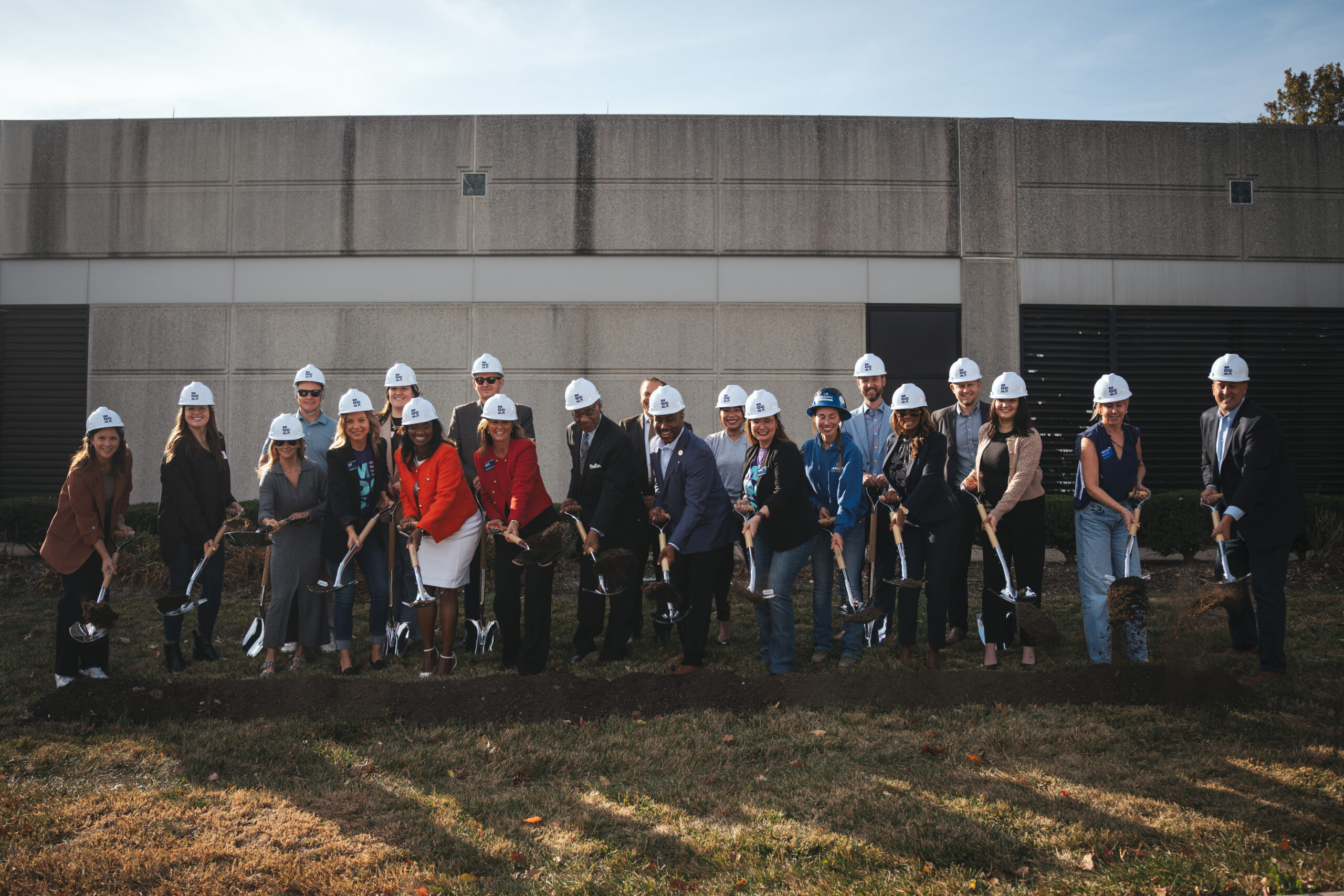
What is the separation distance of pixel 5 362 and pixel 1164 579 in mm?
15368

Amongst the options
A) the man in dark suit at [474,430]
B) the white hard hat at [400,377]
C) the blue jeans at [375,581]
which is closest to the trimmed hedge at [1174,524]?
the man in dark suit at [474,430]

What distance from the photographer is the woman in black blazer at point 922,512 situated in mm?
6094

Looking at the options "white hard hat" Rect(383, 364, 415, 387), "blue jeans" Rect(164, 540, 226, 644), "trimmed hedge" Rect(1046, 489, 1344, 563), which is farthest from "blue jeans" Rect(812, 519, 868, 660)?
"trimmed hedge" Rect(1046, 489, 1344, 563)

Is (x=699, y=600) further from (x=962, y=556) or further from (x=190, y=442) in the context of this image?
(x=190, y=442)

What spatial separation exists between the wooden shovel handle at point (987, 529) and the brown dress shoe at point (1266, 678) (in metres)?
1.79

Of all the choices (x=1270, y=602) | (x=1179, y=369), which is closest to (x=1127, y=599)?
(x=1270, y=602)

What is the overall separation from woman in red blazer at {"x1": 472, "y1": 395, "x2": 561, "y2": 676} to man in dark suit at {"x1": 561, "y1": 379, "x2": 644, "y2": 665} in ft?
1.29

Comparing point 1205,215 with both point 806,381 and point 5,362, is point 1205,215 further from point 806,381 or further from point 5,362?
point 5,362

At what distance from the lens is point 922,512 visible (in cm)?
615

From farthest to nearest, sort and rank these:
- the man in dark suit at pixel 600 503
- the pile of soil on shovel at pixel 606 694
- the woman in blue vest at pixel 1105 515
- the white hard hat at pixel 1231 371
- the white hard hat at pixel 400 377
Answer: the white hard hat at pixel 400 377 < the man in dark suit at pixel 600 503 < the white hard hat at pixel 1231 371 < the woman in blue vest at pixel 1105 515 < the pile of soil on shovel at pixel 606 694

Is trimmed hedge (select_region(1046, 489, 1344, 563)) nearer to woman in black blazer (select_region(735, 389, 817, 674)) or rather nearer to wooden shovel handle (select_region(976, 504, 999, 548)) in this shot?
wooden shovel handle (select_region(976, 504, 999, 548))

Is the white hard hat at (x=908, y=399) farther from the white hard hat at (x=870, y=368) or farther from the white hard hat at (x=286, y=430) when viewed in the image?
the white hard hat at (x=286, y=430)

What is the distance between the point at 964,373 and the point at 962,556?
1.41m

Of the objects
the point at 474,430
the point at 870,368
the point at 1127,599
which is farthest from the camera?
the point at 474,430
